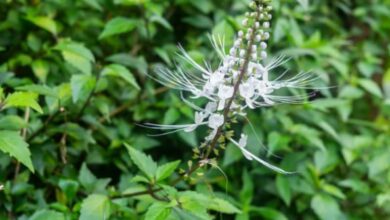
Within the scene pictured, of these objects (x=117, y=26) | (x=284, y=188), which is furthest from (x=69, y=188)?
(x=284, y=188)

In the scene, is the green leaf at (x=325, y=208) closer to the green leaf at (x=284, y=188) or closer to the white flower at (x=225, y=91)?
the green leaf at (x=284, y=188)

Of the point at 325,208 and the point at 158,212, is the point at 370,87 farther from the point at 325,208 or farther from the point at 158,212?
the point at 158,212

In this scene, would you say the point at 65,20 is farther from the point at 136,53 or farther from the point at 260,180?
the point at 260,180

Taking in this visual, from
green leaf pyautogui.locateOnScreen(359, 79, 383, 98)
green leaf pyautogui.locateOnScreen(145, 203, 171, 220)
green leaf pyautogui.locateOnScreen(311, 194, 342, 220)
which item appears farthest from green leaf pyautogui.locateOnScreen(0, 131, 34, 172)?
green leaf pyautogui.locateOnScreen(359, 79, 383, 98)

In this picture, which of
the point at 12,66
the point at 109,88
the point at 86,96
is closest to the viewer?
the point at 86,96

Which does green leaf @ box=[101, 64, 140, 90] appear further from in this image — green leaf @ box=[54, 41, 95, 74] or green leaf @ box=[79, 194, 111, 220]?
green leaf @ box=[79, 194, 111, 220]

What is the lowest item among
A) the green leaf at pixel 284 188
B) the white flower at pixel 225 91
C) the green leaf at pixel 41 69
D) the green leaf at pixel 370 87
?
the green leaf at pixel 284 188

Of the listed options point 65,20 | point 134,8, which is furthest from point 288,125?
point 65,20

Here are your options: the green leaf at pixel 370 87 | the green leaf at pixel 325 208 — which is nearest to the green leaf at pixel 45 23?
the green leaf at pixel 325 208
